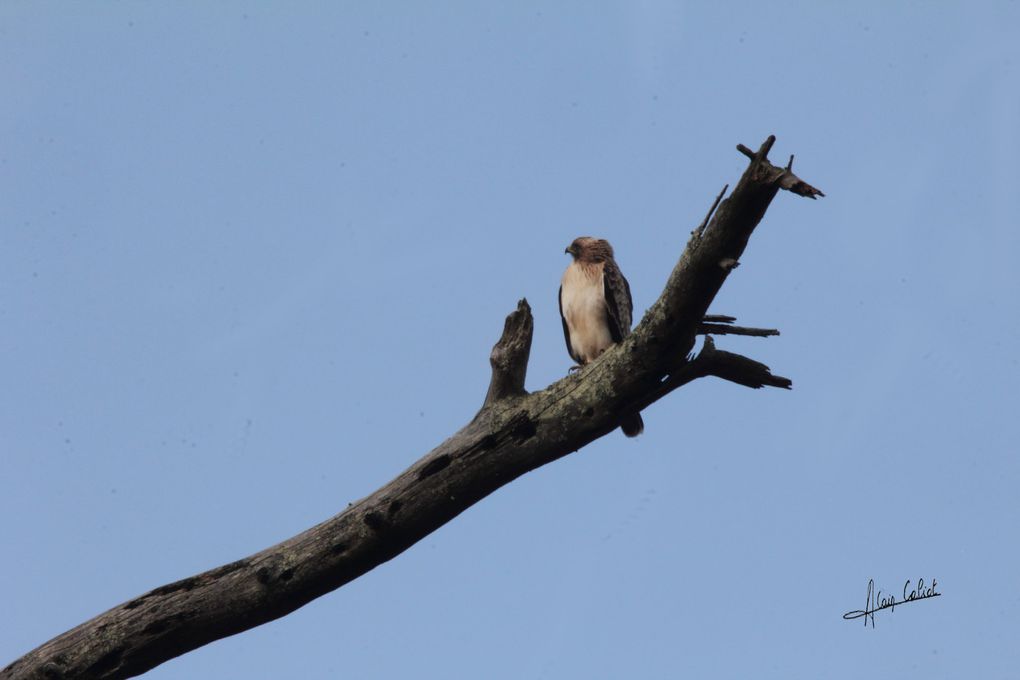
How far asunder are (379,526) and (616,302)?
3630 millimetres

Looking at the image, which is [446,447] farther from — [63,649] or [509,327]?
[63,649]

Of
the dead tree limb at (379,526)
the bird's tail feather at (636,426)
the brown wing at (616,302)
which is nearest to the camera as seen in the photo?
the dead tree limb at (379,526)

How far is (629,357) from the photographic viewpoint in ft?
16.1

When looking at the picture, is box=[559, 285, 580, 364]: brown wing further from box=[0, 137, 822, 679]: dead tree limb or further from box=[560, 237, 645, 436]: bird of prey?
box=[0, 137, 822, 679]: dead tree limb

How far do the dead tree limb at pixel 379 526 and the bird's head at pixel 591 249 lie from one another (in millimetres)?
3447

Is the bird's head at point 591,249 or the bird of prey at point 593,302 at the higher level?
the bird's head at point 591,249

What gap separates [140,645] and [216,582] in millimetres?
488

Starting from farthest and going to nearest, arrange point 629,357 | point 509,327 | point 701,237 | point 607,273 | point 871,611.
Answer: point 607,273
point 871,611
point 509,327
point 629,357
point 701,237

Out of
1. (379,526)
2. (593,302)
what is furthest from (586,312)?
(379,526)

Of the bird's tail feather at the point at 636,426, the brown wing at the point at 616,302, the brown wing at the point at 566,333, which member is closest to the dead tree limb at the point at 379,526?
the bird's tail feather at the point at 636,426

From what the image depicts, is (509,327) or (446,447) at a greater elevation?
(509,327)

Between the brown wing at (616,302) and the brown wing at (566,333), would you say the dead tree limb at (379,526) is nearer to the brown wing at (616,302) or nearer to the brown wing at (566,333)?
the brown wing at (616,302)

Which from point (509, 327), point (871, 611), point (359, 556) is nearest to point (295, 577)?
point (359, 556)

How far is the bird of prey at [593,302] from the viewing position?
814 centimetres
